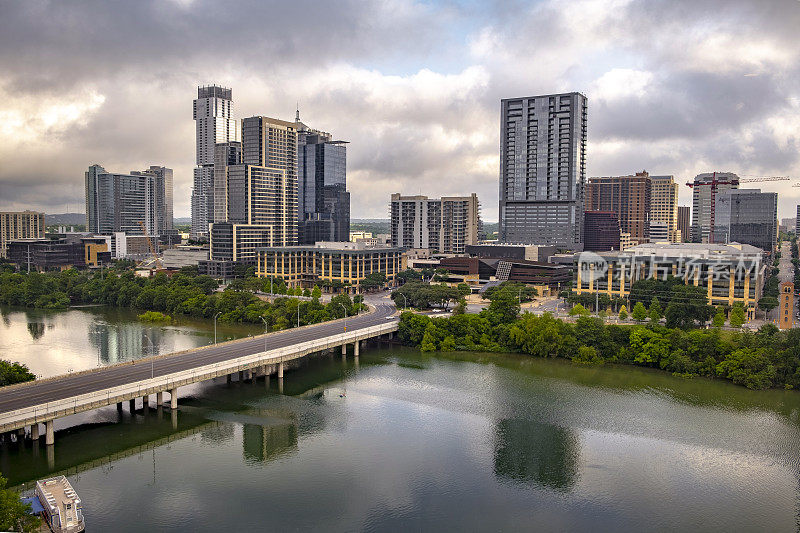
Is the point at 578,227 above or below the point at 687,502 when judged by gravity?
above

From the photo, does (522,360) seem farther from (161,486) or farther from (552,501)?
(161,486)

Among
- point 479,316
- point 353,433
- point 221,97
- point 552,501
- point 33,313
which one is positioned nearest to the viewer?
point 552,501

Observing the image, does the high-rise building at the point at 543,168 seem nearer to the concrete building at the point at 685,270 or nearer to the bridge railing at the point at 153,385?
the concrete building at the point at 685,270

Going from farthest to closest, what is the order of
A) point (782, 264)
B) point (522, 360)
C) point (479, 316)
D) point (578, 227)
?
point (782, 264) < point (578, 227) < point (479, 316) < point (522, 360)

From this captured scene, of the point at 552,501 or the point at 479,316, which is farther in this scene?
the point at 479,316

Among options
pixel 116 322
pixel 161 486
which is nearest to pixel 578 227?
pixel 116 322

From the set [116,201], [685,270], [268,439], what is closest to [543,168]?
[685,270]

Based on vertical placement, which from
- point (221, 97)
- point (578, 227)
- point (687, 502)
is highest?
point (221, 97)

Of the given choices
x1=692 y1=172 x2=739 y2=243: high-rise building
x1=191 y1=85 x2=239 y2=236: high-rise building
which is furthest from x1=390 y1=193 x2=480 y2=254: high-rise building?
x1=191 y1=85 x2=239 y2=236: high-rise building
